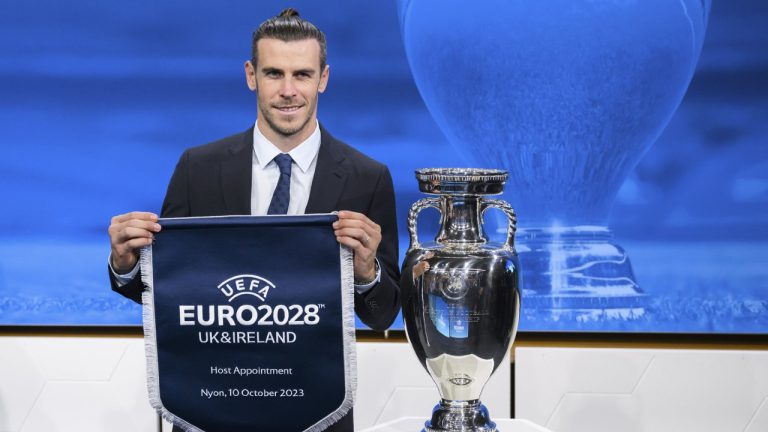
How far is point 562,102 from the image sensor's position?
2.81 m

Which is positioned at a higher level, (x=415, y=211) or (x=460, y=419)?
(x=415, y=211)

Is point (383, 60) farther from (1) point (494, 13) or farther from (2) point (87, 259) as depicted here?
(2) point (87, 259)

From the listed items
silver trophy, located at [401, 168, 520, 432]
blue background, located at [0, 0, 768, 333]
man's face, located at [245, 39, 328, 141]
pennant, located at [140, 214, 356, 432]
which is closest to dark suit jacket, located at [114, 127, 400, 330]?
man's face, located at [245, 39, 328, 141]

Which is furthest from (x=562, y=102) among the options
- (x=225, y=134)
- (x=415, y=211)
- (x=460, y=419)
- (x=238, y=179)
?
(x=460, y=419)

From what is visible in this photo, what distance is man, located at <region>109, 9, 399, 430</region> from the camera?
77.0 inches

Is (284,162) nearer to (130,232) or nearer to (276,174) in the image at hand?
(276,174)

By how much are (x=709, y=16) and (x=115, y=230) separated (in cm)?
194

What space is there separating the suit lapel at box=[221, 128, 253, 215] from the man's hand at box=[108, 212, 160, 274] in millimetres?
261

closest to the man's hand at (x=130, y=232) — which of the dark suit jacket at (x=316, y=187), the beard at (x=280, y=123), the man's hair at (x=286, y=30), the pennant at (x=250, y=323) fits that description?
the pennant at (x=250, y=323)

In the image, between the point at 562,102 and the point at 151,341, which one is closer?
the point at 151,341

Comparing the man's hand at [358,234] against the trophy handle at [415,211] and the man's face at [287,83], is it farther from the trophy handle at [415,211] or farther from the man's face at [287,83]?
the man's face at [287,83]

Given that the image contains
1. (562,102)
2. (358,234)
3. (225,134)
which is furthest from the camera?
(225,134)

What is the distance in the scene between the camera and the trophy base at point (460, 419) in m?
1.64

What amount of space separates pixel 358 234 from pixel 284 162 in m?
0.35
